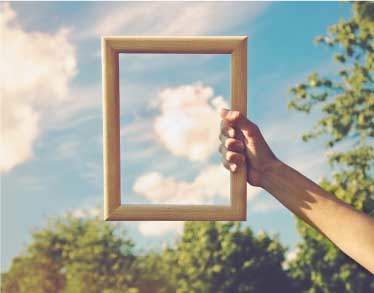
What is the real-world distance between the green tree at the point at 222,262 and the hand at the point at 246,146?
14.9 meters

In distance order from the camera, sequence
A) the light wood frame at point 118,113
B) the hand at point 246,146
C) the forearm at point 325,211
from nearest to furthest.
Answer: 1. the forearm at point 325,211
2. the hand at point 246,146
3. the light wood frame at point 118,113

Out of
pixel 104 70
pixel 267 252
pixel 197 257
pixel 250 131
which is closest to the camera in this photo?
pixel 250 131

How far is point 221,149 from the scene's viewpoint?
296 cm

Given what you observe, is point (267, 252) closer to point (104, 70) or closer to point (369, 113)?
point (369, 113)

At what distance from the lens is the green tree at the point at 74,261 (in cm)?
1783

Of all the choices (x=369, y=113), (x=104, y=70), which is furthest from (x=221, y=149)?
(x=369, y=113)

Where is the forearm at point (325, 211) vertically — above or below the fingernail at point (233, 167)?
below

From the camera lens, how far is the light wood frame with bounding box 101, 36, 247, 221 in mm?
2904

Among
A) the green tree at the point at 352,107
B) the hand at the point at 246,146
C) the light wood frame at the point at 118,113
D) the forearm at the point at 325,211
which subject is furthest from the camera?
the green tree at the point at 352,107

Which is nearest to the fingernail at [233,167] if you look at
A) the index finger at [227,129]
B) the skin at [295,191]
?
the skin at [295,191]

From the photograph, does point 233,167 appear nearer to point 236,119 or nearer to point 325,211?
point 236,119

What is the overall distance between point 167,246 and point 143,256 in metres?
0.69

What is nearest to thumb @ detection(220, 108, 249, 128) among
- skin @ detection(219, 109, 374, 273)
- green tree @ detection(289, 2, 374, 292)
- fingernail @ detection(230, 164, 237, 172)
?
skin @ detection(219, 109, 374, 273)

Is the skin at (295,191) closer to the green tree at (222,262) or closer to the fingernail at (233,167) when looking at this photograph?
the fingernail at (233,167)
